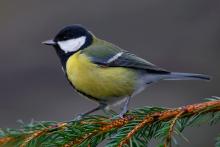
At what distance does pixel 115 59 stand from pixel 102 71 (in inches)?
5.8

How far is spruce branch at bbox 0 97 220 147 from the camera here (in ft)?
6.91

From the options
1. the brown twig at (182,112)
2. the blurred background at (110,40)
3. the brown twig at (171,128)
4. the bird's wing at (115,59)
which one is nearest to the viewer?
the brown twig at (171,128)

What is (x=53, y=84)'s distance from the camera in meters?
6.38

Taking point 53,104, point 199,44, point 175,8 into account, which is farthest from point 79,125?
point 175,8

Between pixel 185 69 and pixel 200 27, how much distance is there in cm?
81

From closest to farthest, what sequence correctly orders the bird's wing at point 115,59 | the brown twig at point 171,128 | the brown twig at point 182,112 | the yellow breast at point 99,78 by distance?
1. the brown twig at point 171,128
2. the brown twig at point 182,112
3. the yellow breast at point 99,78
4. the bird's wing at point 115,59

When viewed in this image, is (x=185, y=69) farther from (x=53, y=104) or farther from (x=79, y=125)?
(x=79, y=125)

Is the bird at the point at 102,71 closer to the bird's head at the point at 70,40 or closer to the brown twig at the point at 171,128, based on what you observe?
the bird's head at the point at 70,40

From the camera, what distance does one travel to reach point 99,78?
305cm

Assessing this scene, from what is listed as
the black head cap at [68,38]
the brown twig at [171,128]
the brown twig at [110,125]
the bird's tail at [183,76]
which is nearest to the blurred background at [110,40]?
the black head cap at [68,38]

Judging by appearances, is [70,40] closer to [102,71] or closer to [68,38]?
[68,38]

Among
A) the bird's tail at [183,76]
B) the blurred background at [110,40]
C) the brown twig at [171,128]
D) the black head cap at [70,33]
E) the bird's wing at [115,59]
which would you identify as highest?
the black head cap at [70,33]

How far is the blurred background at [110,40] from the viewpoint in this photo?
598 cm

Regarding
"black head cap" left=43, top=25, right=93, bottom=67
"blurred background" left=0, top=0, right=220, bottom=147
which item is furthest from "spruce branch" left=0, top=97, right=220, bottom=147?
"blurred background" left=0, top=0, right=220, bottom=147
